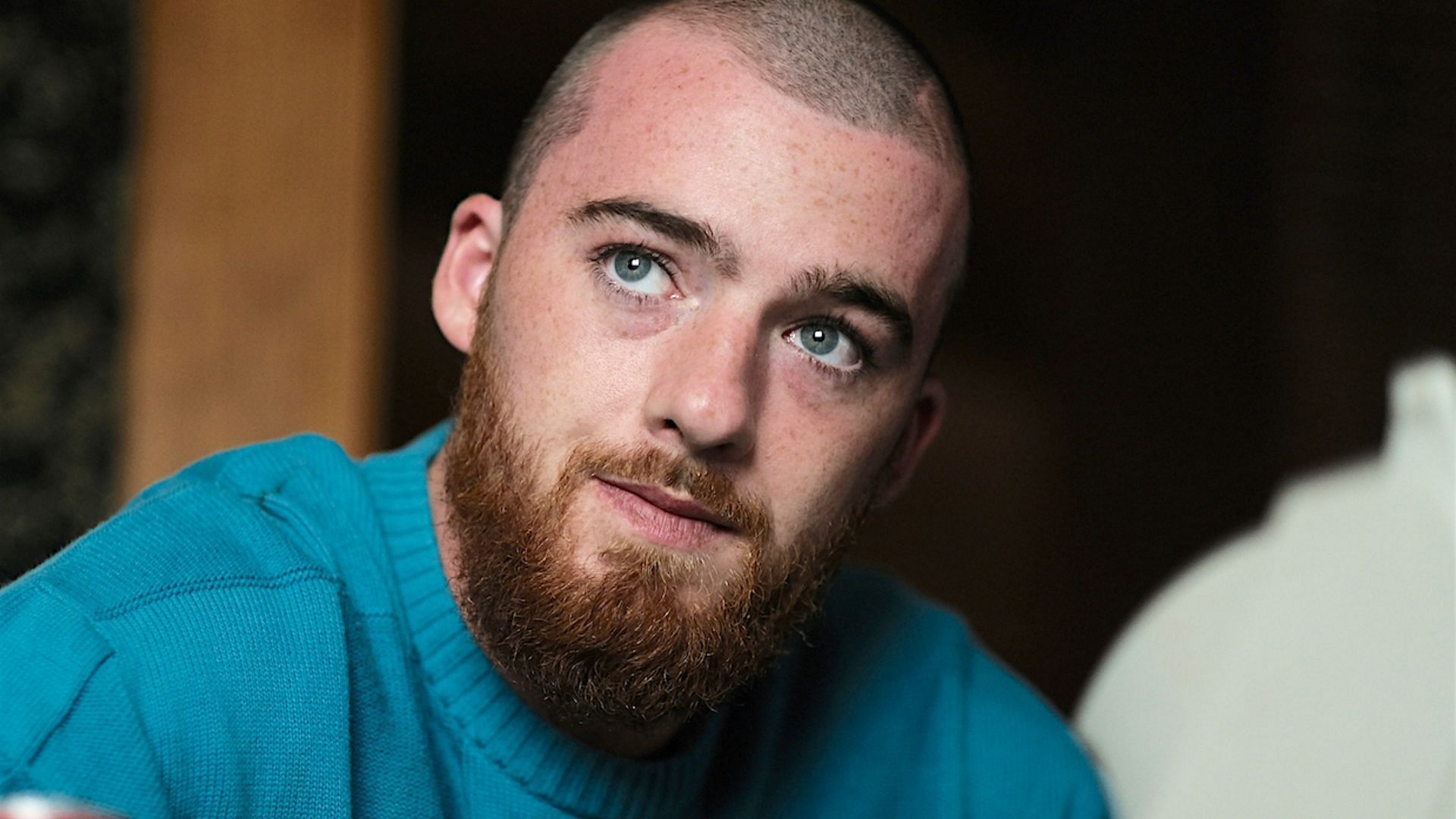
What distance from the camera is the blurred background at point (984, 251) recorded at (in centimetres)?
215

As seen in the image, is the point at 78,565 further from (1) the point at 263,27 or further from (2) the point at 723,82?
(1) the point at 263,27

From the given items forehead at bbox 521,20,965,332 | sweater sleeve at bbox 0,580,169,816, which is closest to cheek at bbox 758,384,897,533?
forehead at bbox 521,20,965,332

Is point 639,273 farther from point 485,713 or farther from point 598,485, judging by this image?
point 485,713

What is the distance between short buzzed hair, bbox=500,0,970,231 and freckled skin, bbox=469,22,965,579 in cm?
2

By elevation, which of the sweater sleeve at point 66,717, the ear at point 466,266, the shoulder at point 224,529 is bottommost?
the sweater sleeve at point 66,717

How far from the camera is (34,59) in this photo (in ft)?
6.91

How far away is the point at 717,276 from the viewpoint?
1.08 meters

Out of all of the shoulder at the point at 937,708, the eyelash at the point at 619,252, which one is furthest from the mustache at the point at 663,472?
the shoulder at the point at 937,708

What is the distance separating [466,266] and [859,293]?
15.4 inches

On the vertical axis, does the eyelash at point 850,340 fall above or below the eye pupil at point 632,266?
below

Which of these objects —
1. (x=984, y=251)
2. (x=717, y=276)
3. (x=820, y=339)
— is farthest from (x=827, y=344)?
(x=984, y=251)

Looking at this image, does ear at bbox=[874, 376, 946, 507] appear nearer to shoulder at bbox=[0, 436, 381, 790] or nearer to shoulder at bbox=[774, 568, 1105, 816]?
shoulder at bbox=[774, 568, 1105, 816]

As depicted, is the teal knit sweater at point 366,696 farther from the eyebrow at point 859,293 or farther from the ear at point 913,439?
the eyebrow at point 859,293

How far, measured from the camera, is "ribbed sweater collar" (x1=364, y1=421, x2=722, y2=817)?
1.16 m
